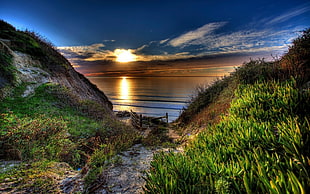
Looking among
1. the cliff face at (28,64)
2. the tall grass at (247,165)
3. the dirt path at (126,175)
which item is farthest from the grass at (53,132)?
the tall grass at (247,165)

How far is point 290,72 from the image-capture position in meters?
7.71

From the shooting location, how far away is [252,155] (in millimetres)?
2553

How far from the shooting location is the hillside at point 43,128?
11.8 feet

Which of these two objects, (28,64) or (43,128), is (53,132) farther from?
(28,64)

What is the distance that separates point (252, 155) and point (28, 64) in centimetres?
1495

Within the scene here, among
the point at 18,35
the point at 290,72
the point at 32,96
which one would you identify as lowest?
the point at 32,96

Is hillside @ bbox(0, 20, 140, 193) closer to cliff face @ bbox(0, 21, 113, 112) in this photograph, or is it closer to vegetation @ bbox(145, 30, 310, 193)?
cliff face @ bbox(0, 21, 113, 112)

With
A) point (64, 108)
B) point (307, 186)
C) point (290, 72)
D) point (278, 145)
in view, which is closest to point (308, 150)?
point (278, 145)

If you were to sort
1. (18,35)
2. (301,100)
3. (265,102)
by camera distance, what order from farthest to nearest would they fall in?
1. (18,35)
2. (265,102)
3. (301,100)

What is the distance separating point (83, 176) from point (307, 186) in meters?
4.08

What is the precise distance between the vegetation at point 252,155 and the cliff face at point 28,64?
995 cm

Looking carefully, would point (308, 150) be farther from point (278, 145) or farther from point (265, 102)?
point (265, 102)

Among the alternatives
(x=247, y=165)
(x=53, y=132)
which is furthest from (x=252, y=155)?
(x=53, y=132)

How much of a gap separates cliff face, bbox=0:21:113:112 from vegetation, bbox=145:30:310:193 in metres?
9.95
